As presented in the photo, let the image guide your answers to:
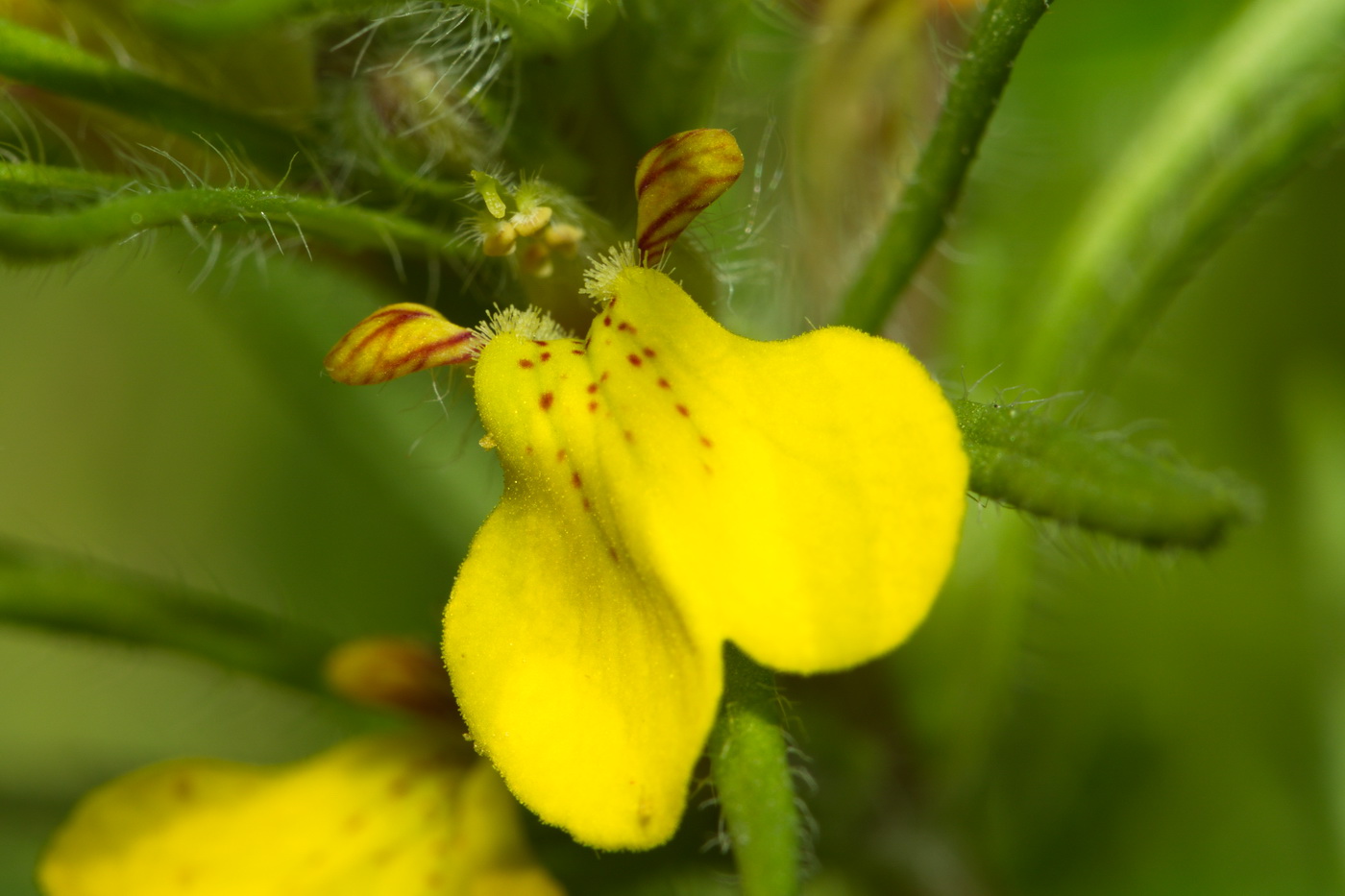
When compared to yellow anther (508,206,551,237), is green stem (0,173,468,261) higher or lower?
lower

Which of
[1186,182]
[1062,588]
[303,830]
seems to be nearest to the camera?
[303,830]

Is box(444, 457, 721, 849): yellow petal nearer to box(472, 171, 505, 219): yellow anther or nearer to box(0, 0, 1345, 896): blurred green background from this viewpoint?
box(472, 171, 505, 219): yellow anther

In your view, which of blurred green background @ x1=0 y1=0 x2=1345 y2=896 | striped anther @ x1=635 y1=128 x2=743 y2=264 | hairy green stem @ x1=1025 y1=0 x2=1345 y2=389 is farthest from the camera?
blurred green background @ x1=0 y1=0 x2=1345 y2=896

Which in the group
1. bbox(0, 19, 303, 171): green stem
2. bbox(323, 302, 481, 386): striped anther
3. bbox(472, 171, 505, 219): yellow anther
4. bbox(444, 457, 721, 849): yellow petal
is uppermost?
bbox(472, 171, 505, 219): yellow anther

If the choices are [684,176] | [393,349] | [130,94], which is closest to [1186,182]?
[684,176]

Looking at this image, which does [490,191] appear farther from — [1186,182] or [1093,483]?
[1186,182]

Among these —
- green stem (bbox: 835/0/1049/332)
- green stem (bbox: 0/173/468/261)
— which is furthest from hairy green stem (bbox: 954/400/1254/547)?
green stem (bbox: 0/173/468/261)
